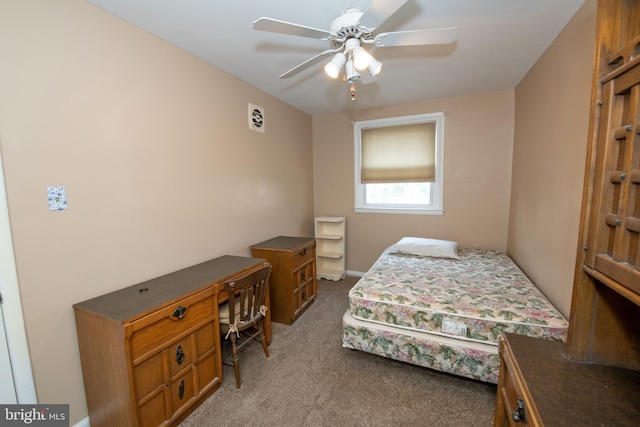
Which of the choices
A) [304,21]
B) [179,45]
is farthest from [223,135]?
[304,21]

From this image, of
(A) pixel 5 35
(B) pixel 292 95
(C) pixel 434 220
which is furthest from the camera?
(C) pixel 434 220

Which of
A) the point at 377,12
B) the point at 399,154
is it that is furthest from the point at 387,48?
the point at 399,154

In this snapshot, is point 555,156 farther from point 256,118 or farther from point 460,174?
point 256,118

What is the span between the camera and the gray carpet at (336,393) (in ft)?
5.29

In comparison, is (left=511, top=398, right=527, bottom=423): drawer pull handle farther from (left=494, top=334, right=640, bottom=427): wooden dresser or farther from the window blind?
the window blind

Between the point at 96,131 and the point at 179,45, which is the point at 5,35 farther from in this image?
the point at 179,45

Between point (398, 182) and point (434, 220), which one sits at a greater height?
point (398, 182)

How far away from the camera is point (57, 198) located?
1.44 m

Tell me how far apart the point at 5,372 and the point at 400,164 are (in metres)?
3.87

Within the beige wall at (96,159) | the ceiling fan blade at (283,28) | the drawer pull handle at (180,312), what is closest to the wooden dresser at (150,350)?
the drawer pull handle at (180,312)

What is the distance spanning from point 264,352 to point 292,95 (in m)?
2.80

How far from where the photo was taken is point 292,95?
3.16 metres

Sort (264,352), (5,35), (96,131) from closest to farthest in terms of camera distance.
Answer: (5,35) < (96,131) < (264,352)

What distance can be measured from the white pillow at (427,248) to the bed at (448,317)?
0.40 m
